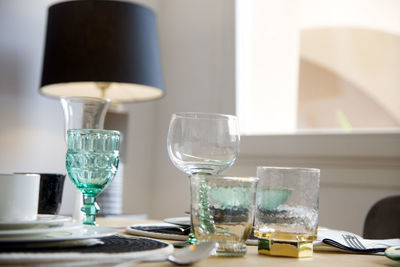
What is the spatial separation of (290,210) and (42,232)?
0.32 m

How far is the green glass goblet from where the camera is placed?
31.6 inches

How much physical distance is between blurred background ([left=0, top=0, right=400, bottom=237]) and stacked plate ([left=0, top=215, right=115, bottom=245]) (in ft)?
4.68

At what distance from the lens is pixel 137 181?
8.38 feet

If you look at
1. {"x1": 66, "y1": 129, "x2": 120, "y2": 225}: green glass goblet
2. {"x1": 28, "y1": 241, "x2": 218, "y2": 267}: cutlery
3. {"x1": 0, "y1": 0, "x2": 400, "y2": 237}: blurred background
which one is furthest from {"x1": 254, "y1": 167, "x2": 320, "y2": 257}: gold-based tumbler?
{"x1": 0, "y1": 0, "x2": 400, "y2": 237}: blurred background

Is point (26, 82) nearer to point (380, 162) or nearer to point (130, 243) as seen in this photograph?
point (380, 162)

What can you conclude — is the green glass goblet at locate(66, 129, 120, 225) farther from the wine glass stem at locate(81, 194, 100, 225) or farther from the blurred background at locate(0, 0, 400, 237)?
the blurred background at locate(0, 0, 400, 237)

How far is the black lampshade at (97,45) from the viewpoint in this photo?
5.58 ft

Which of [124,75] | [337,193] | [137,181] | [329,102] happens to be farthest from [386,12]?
[137,181]

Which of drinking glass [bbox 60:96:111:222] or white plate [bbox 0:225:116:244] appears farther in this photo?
drinking glass [bbox 60:96:111:222]

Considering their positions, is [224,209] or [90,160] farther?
[90,160]

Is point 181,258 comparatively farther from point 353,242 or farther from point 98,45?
point 98,45

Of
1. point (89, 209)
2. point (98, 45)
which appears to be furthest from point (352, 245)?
point (98, 45)

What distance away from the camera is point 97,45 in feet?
5.61

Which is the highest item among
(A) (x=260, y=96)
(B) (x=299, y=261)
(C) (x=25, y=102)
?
(A) (x=260, y=96)
